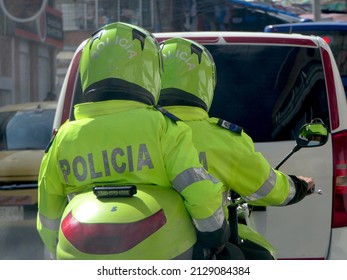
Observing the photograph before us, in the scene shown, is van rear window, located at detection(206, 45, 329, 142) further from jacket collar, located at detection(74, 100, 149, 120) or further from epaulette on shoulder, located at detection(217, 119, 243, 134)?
jacket collar, located at detection(74, 100, 149, 120)

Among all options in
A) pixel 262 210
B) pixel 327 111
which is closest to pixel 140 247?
pixel 262 210

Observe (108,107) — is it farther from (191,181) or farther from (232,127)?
(232,127)

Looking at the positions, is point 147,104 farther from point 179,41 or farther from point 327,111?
point 327,111

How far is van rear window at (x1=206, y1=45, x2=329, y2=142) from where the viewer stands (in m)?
4.32

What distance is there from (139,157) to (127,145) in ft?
0.18

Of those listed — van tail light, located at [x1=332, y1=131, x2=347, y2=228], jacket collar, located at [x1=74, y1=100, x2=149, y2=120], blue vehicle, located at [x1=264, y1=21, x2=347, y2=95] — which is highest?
jacket collar, located at [x1=74, y1=100, x2=149, y2=120]

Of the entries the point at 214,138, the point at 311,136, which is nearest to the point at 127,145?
the point at 214,138

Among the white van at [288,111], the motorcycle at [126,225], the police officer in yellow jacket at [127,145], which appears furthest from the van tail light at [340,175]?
the motorcycle at [126,225]

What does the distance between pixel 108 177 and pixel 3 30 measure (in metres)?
15.4

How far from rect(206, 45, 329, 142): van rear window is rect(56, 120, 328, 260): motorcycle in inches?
74.2

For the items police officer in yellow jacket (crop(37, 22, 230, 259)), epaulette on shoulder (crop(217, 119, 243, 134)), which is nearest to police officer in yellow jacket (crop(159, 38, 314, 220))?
epaulette on shoulder (crop(217, 119, 243, 134))

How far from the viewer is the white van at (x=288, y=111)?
418 centimetres
